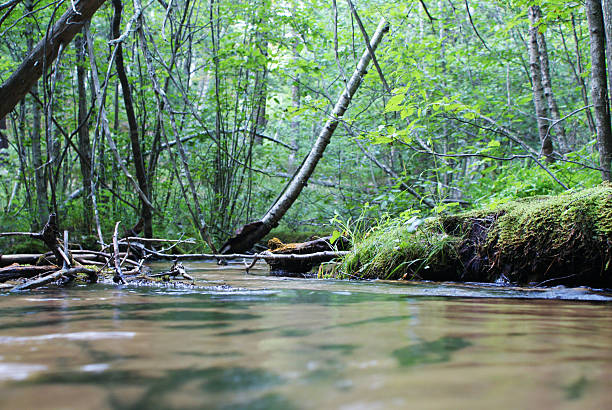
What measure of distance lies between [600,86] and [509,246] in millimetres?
2692

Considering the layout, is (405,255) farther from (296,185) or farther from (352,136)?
(352,136)

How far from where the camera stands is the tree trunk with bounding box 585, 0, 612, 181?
14.4ft

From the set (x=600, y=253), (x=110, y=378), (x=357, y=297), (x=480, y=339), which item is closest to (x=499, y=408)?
(x=480, y=339)

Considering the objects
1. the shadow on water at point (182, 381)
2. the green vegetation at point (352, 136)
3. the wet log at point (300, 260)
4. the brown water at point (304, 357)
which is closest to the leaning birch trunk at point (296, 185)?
the green vegetation at point (352, 136)

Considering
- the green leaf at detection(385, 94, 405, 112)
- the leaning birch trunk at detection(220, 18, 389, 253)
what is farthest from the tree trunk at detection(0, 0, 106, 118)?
the leaning birch trunk at detection(220, 18, 389, 253)

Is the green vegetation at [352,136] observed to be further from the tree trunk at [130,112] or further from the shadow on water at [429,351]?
the shadow on water at [429,351]

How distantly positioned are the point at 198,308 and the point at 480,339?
3.50ft

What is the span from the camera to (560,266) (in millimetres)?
2824

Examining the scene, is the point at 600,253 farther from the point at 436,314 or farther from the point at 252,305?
the point at 252,305

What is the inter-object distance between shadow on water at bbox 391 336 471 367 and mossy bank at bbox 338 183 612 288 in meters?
2.17

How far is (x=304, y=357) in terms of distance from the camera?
90 centimetres

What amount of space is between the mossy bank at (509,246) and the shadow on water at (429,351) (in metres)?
2.17

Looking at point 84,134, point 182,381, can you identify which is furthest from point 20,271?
point 84,134

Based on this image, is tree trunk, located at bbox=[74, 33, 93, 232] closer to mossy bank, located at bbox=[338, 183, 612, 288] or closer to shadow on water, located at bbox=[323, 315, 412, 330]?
mossy bank, located at bbox=[338, 183, 612, 288]
